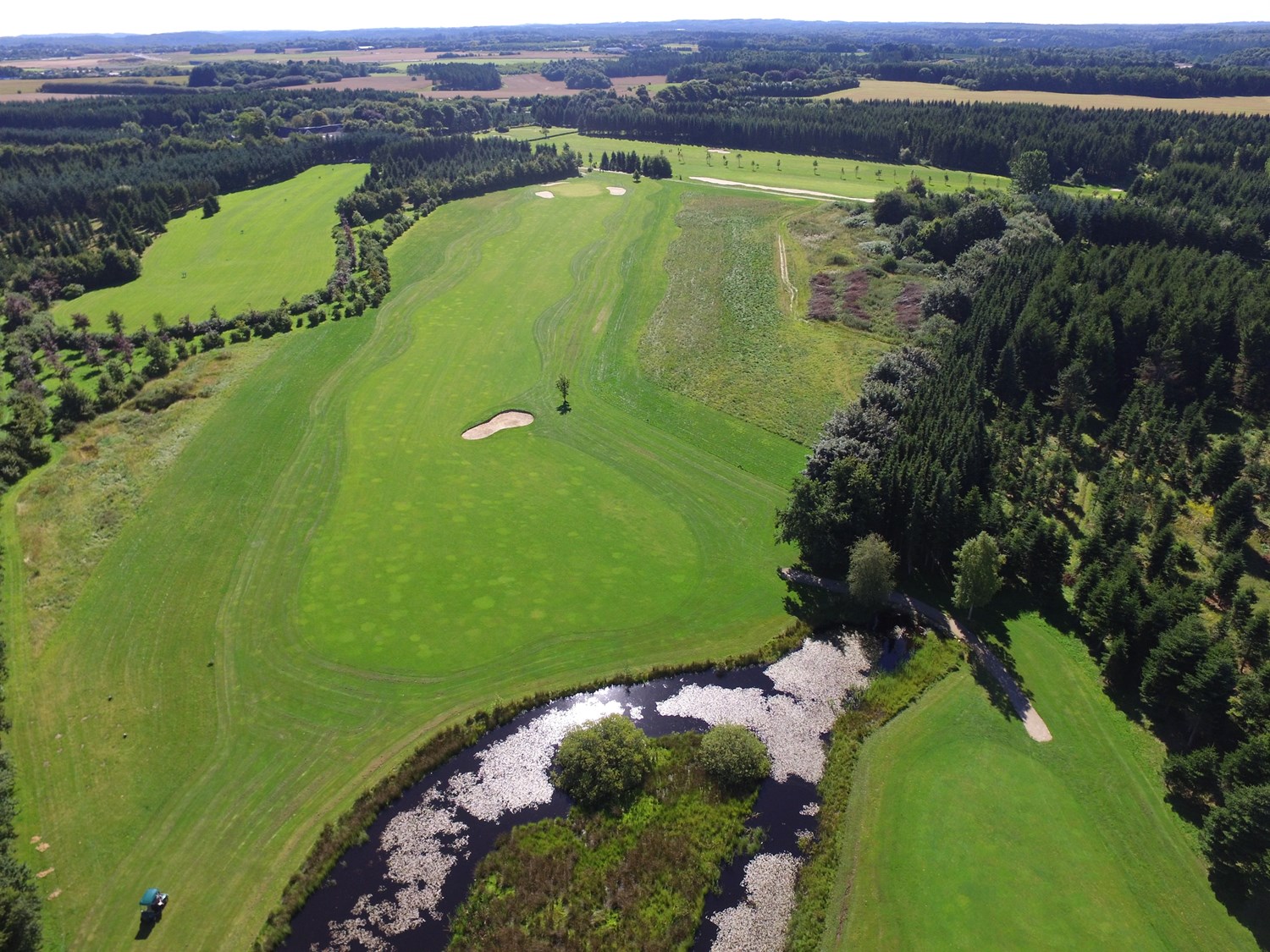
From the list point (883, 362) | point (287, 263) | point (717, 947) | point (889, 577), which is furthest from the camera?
point (287, 263)

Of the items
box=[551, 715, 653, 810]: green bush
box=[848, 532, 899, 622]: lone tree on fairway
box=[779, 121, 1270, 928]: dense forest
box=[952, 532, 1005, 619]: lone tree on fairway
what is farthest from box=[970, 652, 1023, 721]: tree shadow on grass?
box=[551, 715, 653, 810]: green bush

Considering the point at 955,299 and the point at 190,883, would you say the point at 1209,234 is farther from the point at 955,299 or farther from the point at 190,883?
the point at 190,883

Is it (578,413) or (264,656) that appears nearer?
(264,656)

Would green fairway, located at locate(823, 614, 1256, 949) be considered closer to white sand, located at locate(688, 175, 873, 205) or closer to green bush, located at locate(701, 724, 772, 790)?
green bush, located at locate(701, 724, 772, 790)

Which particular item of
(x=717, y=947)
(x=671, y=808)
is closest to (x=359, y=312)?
(x=671, y=808)

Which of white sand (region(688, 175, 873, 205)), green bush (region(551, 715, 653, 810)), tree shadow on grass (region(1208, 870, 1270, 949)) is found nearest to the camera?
tree shadow on grass (region(1208, 870, 1270, 949))
